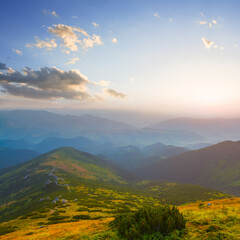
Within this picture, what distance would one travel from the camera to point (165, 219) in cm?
1831

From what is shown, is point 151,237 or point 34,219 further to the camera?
point 34,219

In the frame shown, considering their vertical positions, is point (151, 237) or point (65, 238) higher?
point (151, 237)

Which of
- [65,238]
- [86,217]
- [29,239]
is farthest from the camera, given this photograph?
[86,217]

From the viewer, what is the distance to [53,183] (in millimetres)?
155250

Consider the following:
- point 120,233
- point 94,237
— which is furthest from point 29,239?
point 120,233

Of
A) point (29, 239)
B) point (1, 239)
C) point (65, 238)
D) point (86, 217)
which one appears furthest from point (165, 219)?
point (1, 239)

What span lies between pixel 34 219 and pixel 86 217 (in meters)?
17.4

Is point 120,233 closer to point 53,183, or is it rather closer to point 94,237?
point 94,237

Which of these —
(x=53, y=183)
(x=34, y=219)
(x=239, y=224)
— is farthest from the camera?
(x=53, y=183)

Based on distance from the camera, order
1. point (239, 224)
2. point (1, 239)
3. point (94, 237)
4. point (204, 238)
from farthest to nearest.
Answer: point (1, 239)
point (94, 237)
point (239, 224)
point (204, 238)

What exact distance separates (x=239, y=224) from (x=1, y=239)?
41813 millimetres

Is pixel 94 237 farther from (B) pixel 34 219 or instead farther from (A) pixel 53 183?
(A) pixel 53 183

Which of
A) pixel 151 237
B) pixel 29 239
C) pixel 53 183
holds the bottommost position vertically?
pixel 53 183

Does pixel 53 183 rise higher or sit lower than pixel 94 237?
lower
